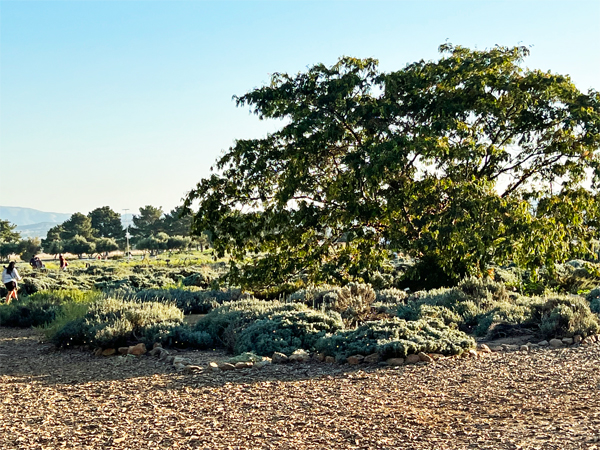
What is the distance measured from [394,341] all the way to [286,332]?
1894 millimetres

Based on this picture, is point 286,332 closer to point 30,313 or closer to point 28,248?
point 30,313

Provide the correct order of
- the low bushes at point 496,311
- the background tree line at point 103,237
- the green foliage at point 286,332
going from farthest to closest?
1. the background tree line at point 103,237
2. the low bushes at point 496,311
3. the green foliage at point 286,332

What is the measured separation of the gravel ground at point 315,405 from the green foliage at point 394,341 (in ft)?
1.18

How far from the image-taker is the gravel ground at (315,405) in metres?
5.00

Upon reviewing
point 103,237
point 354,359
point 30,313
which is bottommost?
point 30,313

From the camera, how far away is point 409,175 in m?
13.4

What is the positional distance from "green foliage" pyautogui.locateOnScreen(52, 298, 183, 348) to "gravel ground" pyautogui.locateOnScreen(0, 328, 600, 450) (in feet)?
3.94

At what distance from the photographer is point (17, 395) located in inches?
276

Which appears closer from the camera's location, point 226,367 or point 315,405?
point 315,405

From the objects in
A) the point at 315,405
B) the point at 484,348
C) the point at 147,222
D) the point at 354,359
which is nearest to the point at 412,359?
the point at 354,359

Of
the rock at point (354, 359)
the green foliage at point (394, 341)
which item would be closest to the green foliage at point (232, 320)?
the green foliage at point (394, 341)

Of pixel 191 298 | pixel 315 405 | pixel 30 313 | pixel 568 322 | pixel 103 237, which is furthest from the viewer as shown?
pixel 103 237

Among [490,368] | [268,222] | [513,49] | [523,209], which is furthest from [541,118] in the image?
[490,368]

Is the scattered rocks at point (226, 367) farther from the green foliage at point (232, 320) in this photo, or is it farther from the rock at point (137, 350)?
the rock at point (137, 350)
